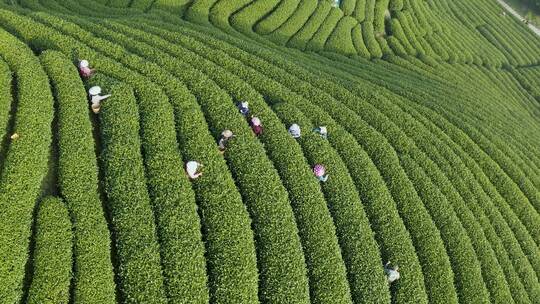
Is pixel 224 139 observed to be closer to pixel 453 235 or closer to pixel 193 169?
pixel 193 169

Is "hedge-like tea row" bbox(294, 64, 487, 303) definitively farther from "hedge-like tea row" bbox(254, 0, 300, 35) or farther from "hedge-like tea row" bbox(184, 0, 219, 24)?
"hedge-like tea row" bbox(184, 0, 219, 24)

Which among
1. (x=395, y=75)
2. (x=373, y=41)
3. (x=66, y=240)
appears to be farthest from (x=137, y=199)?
(x=373, y=41)

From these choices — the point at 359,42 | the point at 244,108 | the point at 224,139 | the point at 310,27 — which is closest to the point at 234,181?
the point at 224,139

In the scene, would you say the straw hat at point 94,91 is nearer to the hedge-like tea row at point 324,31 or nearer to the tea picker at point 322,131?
the tea picker at point 322,131

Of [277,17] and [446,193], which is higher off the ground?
[446,193]

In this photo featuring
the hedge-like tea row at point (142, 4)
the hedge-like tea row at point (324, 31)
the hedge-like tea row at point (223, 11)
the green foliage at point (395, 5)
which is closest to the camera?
the hedge-like tea row at point (142, 4)

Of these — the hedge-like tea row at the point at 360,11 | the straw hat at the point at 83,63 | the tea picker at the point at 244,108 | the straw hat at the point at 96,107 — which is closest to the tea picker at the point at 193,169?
the tea picker at the point at 244,108
